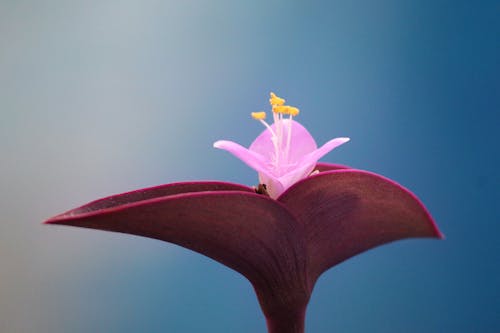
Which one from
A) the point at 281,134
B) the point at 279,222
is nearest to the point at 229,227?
the point at 279,222

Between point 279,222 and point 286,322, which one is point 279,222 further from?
point 286,322

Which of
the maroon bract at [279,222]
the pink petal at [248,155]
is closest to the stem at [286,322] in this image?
the maroon bract at [279,222]

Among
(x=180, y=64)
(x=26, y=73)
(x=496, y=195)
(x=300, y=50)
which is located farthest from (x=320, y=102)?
(x=26, y=73)

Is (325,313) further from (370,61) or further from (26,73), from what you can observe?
(26,73)

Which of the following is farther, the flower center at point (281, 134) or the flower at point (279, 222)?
the flower center at point (281, 134)

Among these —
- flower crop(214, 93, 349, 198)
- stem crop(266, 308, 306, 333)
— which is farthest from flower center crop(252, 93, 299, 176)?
stem crop(266, 308, 306, 333)

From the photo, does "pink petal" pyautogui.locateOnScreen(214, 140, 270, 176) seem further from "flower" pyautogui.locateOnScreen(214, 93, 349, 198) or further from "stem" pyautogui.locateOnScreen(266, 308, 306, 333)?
"stem" pyautogui.locateOnScreen(266, 308, 306, 333)

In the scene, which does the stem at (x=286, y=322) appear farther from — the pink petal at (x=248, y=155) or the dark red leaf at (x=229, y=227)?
the pink petal at (x=248, y=155)
